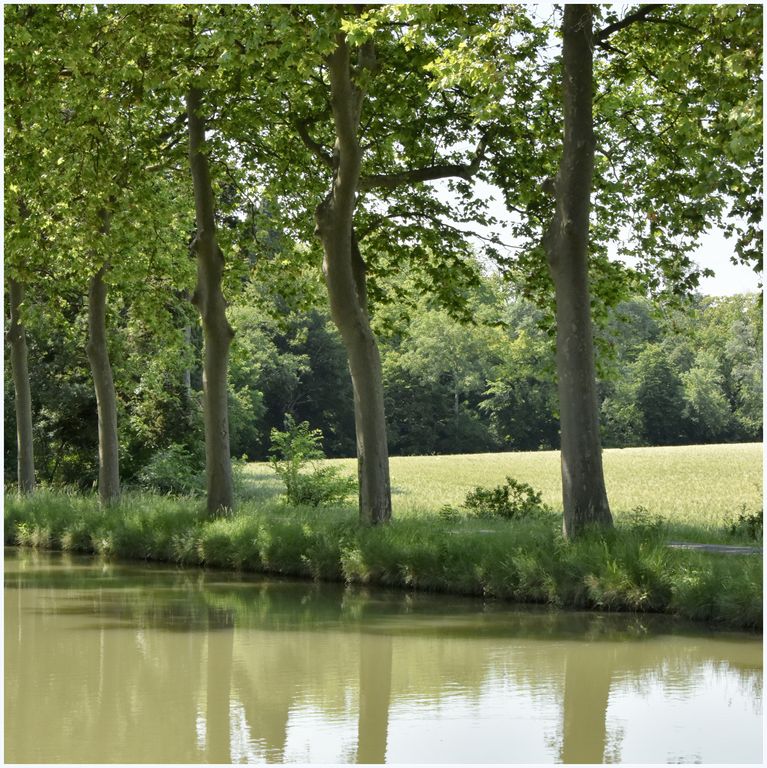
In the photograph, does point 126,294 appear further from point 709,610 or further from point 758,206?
point 709,610

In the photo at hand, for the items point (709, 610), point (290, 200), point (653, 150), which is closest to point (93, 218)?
point (290, 200)

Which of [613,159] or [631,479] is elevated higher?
[613,159]

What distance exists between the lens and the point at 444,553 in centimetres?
1712

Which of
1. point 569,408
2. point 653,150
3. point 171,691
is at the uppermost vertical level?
point 653,150

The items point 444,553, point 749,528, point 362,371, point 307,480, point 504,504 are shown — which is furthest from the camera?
point 307,480

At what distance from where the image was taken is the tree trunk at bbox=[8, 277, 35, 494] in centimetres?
3097

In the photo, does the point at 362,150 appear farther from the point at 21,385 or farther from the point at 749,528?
→ the point at 21,385

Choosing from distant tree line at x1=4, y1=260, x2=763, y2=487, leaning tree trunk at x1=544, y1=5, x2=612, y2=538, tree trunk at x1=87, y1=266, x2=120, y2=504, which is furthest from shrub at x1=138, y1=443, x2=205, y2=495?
distant tree line at x1=4, y1=260, x2=763, y2=487

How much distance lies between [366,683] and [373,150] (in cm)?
1425

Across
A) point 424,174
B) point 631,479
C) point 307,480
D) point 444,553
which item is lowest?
point 631,479

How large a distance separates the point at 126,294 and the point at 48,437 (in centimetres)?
930

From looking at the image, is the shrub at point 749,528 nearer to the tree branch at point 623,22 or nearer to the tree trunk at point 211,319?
the tree branch at point 623,22

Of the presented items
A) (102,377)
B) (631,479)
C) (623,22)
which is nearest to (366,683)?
(623,22)

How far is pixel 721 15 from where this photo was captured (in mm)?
13281
